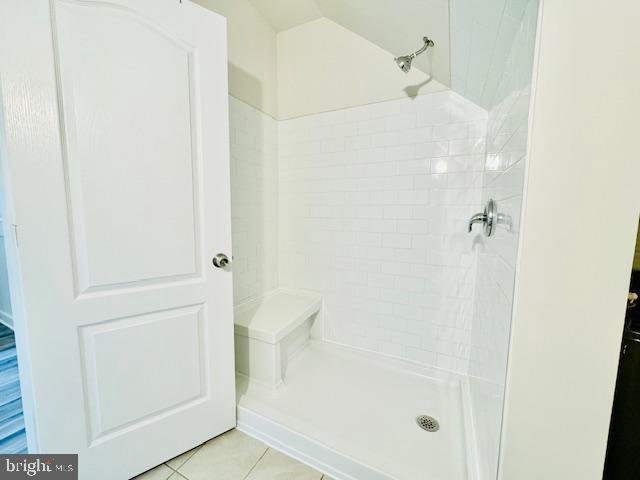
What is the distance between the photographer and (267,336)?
1457mm

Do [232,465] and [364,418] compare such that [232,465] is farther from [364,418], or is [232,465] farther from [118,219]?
[118,219]

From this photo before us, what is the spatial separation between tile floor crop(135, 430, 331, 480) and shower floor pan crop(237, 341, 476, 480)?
4 cm

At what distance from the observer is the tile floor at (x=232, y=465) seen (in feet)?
3.55

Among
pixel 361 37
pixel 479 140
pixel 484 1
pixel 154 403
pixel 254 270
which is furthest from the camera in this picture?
pixel 254 270

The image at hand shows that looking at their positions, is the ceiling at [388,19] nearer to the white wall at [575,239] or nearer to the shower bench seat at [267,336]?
the white wall at [575,239]

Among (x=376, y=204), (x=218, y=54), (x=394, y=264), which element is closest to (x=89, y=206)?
(x=218, y=54)

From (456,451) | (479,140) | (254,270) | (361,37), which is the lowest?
(456,451)

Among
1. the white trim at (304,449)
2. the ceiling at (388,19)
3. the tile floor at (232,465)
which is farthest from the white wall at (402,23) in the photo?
the tile floor at (232,465)

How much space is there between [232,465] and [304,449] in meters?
0.34

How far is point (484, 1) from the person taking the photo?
2.77ft

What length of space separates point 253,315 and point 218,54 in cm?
149

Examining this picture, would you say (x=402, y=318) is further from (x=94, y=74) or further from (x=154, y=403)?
(x=94, y=74)

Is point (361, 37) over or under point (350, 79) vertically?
over

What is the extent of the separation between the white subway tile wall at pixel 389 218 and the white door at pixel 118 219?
0.89 m
